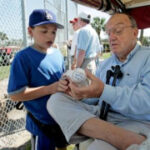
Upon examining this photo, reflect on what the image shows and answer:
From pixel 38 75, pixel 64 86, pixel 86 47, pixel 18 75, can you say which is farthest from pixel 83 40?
pixel 64 86

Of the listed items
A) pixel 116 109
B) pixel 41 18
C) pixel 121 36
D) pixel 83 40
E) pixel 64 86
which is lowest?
pixel 116 109

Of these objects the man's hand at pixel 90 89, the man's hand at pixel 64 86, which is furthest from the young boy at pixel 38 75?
the man's hand at pixel 90 89

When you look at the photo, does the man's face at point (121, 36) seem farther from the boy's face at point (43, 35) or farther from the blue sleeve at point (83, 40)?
the blue sleeve at point (83, 40)

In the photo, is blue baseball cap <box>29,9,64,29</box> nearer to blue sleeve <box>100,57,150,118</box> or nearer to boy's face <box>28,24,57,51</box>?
boy's face <box>28,24,57,51</box>

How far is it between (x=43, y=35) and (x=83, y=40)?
7.22 ft

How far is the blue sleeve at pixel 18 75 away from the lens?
179 cm

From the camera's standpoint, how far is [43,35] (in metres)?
1.93

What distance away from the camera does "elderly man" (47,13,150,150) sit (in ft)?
4.43

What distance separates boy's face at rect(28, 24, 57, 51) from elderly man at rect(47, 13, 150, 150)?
1.84ft

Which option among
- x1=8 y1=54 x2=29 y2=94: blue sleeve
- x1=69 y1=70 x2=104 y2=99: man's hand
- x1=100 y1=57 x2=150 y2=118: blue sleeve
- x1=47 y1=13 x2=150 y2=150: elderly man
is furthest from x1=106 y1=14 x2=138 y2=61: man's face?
x1=8 y1=54 x2=29 y2=94: blue sleeve

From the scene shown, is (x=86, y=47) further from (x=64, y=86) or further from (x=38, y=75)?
(x=64, y=86)

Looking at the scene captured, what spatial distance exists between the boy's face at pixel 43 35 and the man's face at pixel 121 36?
55cm

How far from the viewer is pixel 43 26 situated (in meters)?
1.95

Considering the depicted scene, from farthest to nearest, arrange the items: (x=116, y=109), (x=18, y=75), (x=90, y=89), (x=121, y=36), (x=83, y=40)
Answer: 1. (x=83, y=40)
2. (x=121, y=36)
3. (x=18, y=75)
4. (x=116, y=109)
5. (x=90, y=89)
